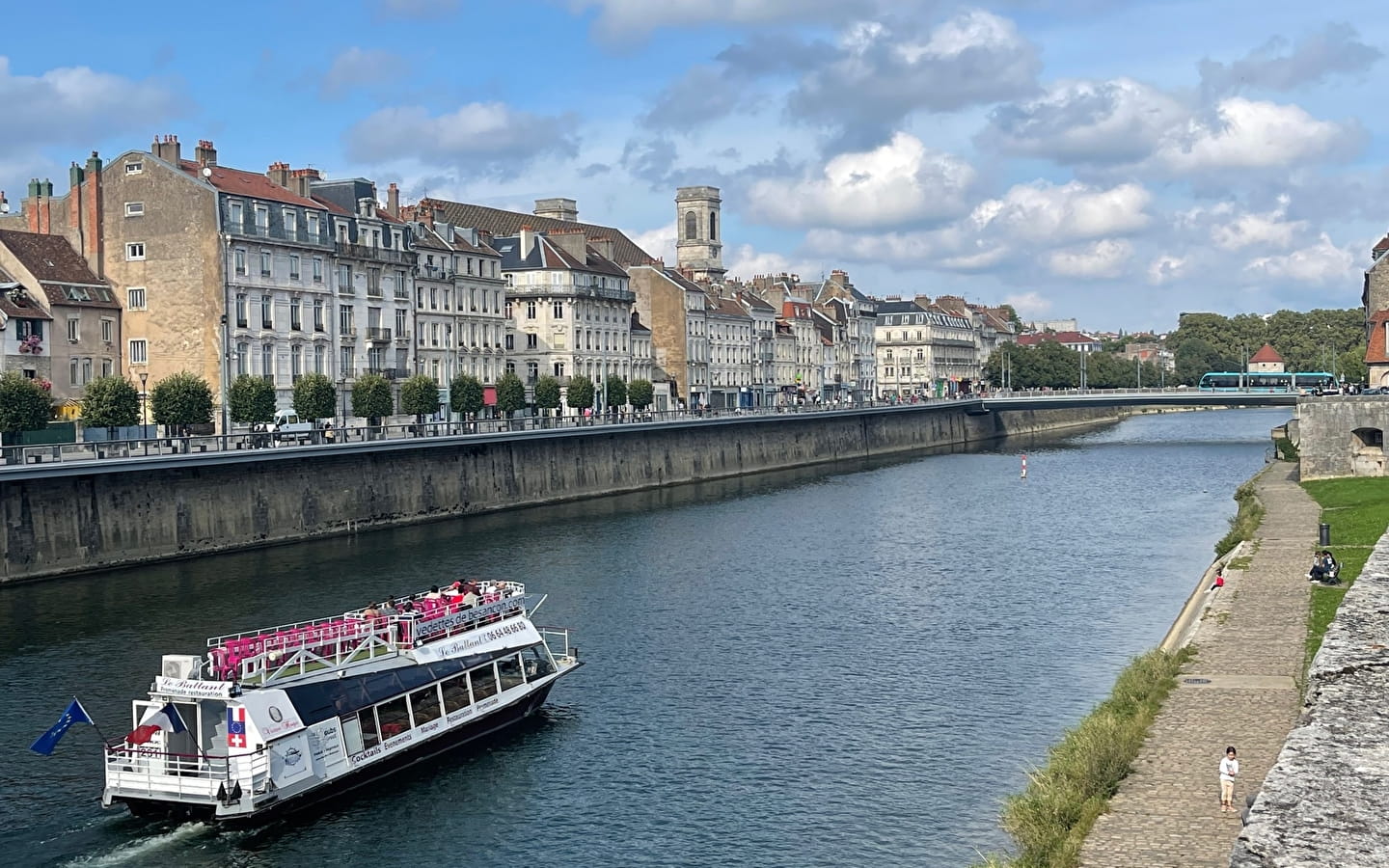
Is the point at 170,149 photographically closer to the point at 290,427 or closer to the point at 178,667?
the point at 290,427

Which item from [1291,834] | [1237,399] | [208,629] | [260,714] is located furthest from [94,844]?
[1237,399]

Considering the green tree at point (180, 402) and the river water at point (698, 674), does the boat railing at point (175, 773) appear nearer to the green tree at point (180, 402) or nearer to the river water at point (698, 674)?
the river water at point (698, 674)

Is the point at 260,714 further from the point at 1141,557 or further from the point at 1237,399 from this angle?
the point at 1237,399

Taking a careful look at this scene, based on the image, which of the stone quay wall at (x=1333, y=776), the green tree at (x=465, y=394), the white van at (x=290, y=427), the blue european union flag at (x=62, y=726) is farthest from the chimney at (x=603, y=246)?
the stone quay wall at (x=1333, y=776)

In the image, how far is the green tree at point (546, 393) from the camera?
110 meters

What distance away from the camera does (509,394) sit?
10512 centimetres

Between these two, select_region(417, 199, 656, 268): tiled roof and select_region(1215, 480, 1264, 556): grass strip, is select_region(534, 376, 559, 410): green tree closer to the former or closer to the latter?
select_region(417, 199, 656, 268): tiled roof

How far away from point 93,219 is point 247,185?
360 inches

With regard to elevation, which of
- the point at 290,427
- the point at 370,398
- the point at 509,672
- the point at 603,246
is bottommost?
the point at 509,672

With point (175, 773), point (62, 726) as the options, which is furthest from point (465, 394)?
point (175, 773)

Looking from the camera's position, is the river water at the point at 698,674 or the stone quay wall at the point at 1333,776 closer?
the stone quay wall at the point at 1333,776

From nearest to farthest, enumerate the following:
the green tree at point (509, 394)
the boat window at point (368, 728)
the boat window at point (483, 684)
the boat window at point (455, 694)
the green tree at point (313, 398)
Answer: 1. the boat window at point (368, 728)
2. the boat window at point (455, 694)
3. the boat window at point (483, 684)
4. the green tree at point (313, 398)
5. the green tree at point (509, 394)

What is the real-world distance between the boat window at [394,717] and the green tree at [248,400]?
48.2 metres

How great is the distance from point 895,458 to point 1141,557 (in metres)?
79.5
